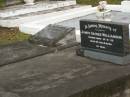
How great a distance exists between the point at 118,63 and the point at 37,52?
1949mm

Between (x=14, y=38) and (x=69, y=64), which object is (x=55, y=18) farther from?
(x=69, y=64)

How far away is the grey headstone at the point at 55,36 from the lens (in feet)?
27.5

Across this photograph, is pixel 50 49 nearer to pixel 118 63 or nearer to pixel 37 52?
pixel 37 52

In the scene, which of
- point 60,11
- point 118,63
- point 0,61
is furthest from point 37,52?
point 60,11

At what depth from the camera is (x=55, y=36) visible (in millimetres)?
8445

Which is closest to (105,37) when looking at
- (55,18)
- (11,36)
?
(11,36)

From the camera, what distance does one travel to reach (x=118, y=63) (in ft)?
22.5

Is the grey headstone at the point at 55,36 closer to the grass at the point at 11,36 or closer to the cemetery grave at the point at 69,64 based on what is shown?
the cemetery grave at the point at 69,64

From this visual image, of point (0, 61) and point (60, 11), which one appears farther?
point (60, 11)

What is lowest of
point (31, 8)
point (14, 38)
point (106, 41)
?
point (14, 38)

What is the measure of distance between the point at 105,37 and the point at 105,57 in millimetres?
374

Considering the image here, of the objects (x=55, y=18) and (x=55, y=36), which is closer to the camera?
(x=55, y=36)

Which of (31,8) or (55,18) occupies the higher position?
(31,8)

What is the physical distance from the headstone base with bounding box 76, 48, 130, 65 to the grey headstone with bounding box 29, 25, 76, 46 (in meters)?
0.88
